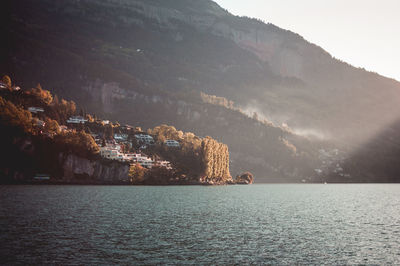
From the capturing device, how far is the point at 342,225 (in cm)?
8188

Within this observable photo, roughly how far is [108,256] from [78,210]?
45.5 meters

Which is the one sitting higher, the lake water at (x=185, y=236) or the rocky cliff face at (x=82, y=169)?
the rocky cliff face at (x=82, y=169)

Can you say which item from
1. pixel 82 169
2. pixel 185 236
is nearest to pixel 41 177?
pixel 82 169

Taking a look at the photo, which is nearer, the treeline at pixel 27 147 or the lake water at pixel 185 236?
the lake water at pixel 185 236

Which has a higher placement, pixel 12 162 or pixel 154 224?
pixel 12 162

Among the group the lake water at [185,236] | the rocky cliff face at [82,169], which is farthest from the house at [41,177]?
the lake water at [185,236]

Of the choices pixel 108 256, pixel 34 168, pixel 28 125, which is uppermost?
pixel 28 125

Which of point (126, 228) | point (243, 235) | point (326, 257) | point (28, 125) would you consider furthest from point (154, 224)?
point (28, 125)

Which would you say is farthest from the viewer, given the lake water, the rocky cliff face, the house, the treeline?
the rocky cliff face

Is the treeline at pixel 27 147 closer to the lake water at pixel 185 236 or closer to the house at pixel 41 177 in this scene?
the house at pixel 41 177

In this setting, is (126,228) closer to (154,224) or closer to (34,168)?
(154,224)

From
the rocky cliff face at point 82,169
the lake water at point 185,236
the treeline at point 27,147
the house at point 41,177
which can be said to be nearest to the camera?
the lake water at point 185,236

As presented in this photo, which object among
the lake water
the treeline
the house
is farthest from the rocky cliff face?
the lake water

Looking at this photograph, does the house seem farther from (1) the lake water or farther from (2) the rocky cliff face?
(1) the lake water
